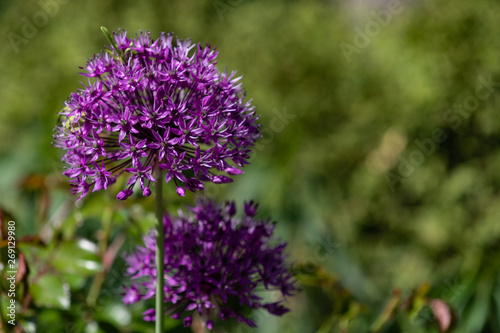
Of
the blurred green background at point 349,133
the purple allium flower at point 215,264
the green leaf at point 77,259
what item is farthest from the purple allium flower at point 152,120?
the blurred green background at point 349,133

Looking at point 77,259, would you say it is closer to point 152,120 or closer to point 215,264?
point 215,264

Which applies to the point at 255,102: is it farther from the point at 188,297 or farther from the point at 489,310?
the point at 188,297

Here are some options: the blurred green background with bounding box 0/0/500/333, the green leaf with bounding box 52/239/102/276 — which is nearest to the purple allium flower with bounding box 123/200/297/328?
the green leaf with bounding box 52/239/102/276

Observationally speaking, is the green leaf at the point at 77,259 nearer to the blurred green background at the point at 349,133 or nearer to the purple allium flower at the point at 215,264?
the purple allium flower at the point at 215,264

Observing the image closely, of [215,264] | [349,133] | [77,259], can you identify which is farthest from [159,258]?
[349,133]

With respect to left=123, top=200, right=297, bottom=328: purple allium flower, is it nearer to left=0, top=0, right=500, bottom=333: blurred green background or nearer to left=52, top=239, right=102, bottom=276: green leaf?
left=52, top=239, right=102, bottom=276: green leaf

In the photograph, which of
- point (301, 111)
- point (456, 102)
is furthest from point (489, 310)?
point (301, 111)
